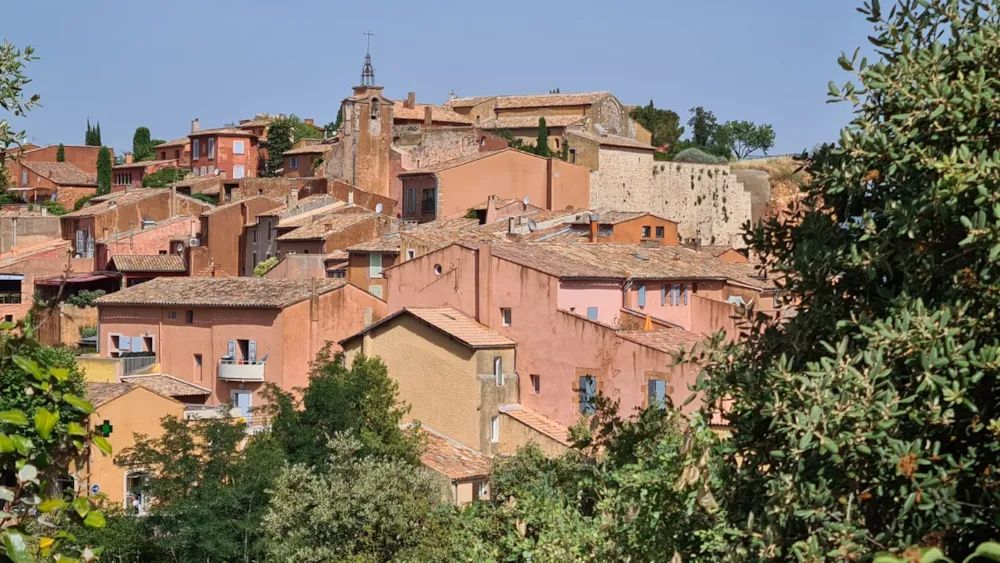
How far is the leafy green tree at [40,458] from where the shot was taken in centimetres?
432

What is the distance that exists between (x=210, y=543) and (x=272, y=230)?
25.7 metres

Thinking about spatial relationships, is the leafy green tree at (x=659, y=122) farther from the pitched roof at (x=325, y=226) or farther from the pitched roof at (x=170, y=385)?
the pitched roof at (x=170, y=385)

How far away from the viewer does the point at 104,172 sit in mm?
69062

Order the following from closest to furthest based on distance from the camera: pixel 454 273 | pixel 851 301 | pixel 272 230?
pixel 851 301 → pixel 454 273 → pixel 272 230

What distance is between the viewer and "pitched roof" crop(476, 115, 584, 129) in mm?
60719

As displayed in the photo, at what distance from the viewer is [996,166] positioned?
600 cm

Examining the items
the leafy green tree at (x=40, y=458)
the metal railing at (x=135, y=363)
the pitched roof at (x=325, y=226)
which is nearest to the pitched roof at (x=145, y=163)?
the pitched roof at (x=325, y=226)

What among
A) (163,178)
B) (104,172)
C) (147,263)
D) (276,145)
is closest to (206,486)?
(147,263)

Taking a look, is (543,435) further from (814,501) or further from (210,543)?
(814,501)

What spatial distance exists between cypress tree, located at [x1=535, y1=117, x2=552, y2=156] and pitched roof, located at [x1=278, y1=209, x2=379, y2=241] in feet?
35.6

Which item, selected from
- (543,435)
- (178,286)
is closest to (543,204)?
(178,286)

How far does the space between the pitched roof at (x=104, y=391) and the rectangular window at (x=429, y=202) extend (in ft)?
57.4

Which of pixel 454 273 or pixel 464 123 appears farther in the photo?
pixel 464 123

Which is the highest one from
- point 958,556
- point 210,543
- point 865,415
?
point 865,415
